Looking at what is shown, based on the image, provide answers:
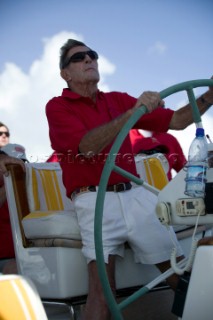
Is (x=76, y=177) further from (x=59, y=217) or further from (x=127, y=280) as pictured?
(x=127, y=280)

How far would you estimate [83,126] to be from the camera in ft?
7.32

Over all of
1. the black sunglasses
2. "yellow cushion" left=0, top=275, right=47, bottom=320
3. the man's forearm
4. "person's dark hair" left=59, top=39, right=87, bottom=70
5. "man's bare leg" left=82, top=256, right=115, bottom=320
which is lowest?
"man's bare leg" left=82, top=256, right=115, bottom=320

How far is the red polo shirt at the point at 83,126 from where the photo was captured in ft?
7.27

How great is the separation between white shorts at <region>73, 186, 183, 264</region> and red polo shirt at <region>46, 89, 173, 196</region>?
9 cm

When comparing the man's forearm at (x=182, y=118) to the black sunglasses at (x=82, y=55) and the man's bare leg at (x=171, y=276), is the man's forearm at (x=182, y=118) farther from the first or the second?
the man's bare leg at (x=171, y=276)

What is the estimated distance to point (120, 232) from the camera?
216 cm

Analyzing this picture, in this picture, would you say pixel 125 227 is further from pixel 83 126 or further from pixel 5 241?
pixel 5 241

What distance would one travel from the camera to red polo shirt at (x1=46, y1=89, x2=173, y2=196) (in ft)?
7.27

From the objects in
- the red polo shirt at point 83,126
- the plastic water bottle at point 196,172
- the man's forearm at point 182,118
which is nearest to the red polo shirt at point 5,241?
the red polo shirt at point 83,126

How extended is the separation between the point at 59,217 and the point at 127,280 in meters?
0.44

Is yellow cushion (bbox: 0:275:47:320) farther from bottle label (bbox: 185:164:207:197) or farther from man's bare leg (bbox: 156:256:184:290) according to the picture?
man's bare leg (bbox: 156:256:184:290)

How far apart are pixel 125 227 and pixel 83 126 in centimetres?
48

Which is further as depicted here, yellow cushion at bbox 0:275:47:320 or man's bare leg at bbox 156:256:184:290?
man's bare leg at bbox 156:256:184:290

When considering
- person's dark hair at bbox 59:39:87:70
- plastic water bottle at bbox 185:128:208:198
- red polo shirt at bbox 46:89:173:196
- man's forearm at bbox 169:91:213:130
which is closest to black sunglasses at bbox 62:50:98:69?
person's dark hair at bbox 59:39:87:70
